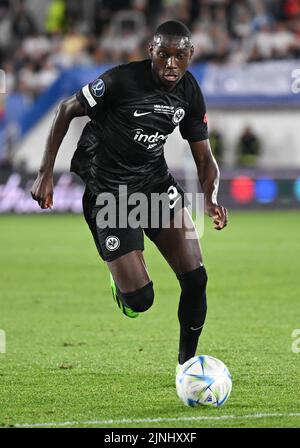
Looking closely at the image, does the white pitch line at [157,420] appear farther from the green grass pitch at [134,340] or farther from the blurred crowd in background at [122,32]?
the blurred crowd in background at [122,32]

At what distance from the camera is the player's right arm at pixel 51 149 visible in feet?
22.4

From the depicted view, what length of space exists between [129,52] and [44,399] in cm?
1977

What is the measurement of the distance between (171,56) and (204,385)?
6.96 feet

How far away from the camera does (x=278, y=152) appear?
24750 mm

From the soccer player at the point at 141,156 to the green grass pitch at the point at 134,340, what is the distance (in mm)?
688

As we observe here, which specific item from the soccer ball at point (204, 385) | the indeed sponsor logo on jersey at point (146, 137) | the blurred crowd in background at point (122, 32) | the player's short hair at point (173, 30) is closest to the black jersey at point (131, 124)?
the indeed sponsor logo on jersey at point (146, 137)

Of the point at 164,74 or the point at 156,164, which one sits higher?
the point at 164,74

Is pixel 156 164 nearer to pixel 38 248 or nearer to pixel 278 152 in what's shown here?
pixel 38 248

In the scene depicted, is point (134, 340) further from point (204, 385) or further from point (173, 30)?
point (173, 30)

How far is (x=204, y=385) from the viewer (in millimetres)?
6242

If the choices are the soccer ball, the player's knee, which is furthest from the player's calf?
the soccer ball

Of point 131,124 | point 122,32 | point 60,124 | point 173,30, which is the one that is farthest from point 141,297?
point 122,32
